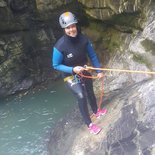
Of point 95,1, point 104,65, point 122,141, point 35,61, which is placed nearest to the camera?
point 122,141

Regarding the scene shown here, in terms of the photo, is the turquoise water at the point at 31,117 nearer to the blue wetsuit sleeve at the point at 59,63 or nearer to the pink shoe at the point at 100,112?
the pink shoe at the point at 100,112

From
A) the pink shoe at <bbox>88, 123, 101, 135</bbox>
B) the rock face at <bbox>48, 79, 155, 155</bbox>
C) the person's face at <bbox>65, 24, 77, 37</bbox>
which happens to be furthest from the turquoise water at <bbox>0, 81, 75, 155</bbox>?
the person's face at <bbox>65, 24, 77, 37</bbox>

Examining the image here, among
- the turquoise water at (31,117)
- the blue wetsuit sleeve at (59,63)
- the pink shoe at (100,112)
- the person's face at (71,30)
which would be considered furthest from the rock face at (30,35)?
the blue wetsuit sleeve at (59,63)

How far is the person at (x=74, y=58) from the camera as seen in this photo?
713cm

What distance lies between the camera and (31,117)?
416 inches

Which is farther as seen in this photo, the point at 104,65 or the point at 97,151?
the point at 104,65

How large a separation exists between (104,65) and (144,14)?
222 centimetres

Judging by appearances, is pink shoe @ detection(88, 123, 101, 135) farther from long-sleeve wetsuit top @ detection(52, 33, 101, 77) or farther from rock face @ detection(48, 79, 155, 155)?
long-sleeve wetsuit top @ detection(52, 33, 101, 77)

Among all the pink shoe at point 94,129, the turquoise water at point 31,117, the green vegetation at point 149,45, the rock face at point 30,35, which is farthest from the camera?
the rock face at point 30,35

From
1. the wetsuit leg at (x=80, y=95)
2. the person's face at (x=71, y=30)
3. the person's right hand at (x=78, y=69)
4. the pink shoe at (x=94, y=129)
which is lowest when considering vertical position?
the pink shoe at (x=94, y=129)

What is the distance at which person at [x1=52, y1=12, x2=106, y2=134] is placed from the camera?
23.4 ft

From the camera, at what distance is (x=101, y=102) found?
29.7ft

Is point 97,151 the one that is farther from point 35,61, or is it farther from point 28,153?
point 35,61

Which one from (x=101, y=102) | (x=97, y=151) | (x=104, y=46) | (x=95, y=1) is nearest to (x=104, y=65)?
(x=104, y=46)
